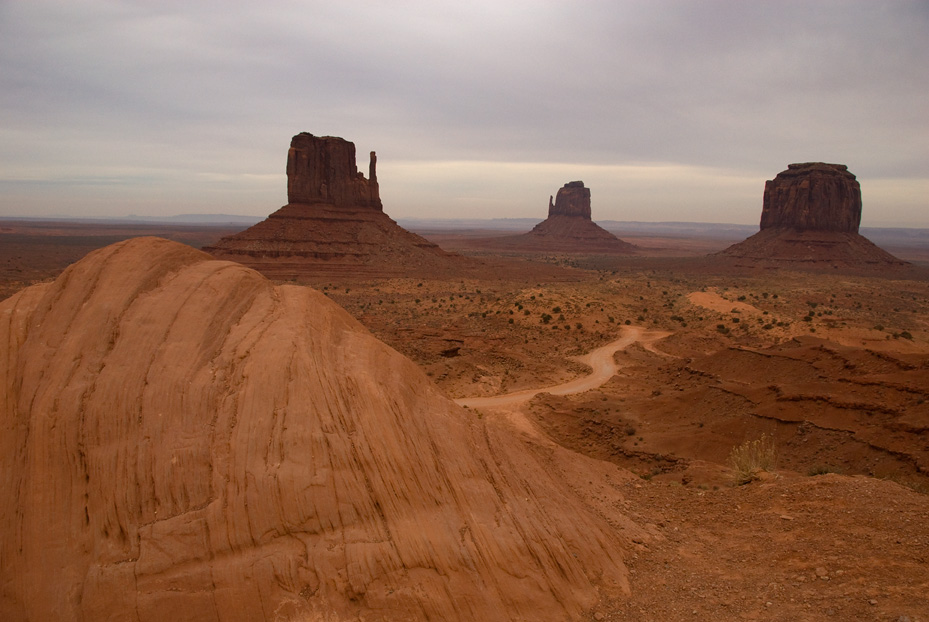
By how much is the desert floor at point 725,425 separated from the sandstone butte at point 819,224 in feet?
197

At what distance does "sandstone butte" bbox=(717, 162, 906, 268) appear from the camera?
103562mm

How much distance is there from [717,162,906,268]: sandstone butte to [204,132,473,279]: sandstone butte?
62.3m

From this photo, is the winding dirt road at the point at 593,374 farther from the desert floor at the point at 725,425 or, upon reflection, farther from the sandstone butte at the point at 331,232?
the sandstone butte at the point at 331,232

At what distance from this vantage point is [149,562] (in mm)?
8312

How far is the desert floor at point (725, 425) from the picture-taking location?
31.3 ft

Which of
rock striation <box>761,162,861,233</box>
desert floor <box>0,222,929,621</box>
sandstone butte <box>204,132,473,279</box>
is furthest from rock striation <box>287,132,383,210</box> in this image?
rock striation <box>761,162,861,233</box>

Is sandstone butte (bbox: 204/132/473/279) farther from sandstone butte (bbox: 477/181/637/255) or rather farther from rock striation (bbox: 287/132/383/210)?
sandstone butte (bbox: 477/181/637/255)

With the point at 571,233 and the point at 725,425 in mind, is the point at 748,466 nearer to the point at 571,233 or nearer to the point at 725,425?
the point at 725,425

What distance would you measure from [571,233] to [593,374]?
152 metres

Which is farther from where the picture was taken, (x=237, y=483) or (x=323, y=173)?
(x=323, y=173)

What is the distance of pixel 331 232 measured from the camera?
91.0m

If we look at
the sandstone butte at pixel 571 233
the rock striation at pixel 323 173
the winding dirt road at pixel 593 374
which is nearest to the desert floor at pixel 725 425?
the winding dirt road at pixel 593 374

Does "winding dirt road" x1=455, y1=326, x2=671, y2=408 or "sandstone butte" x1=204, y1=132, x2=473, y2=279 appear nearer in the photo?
"winding dirt road" x1=455, y1=326, x2=671, y2=408

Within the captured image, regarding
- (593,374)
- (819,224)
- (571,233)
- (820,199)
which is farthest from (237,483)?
(571,233)
